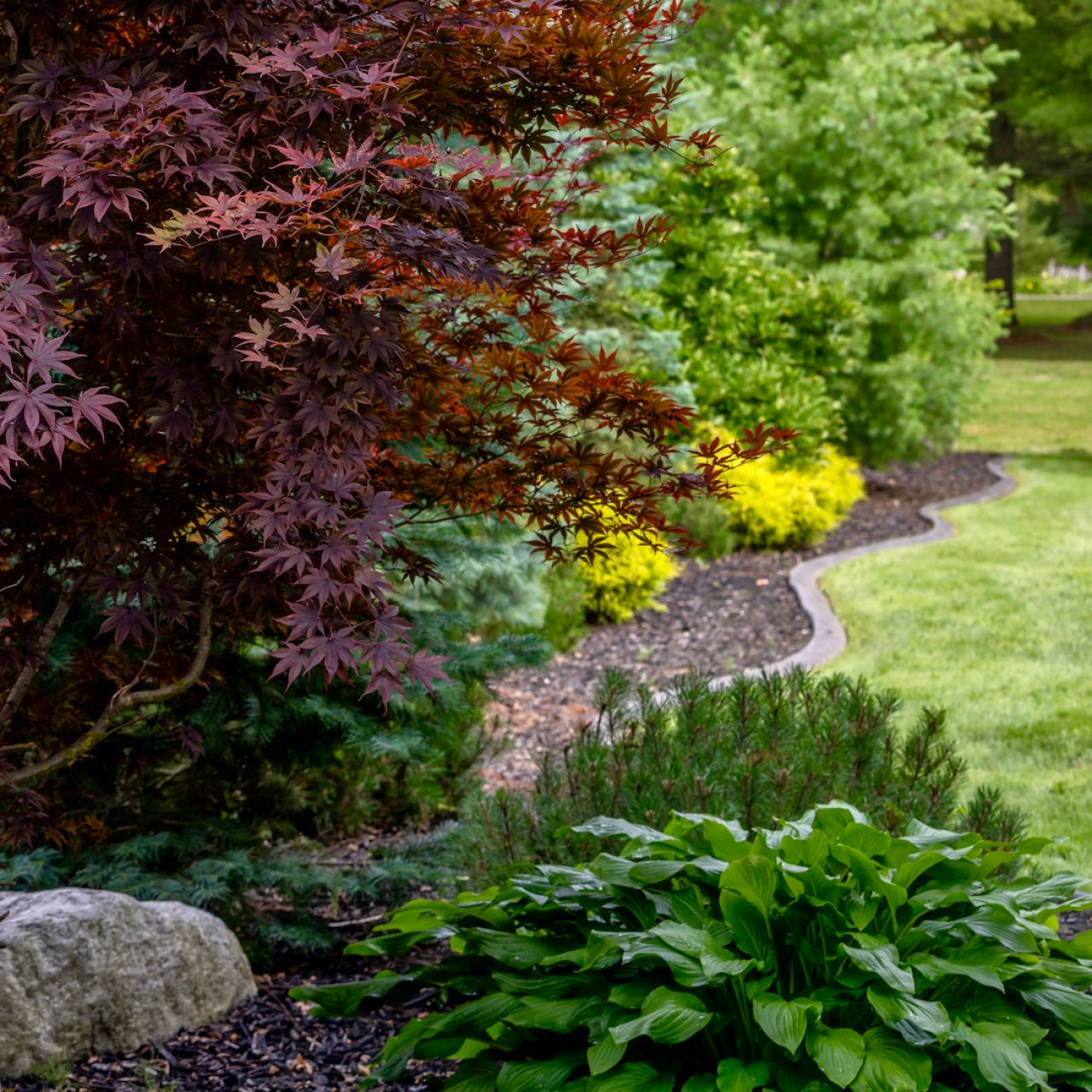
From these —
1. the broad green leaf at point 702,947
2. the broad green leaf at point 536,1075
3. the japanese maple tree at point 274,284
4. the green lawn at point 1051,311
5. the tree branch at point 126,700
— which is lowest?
the green lawn at point 1051,311

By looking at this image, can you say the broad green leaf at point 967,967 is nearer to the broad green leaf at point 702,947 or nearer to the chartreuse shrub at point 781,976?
the chartreuse shrub at point 781,976

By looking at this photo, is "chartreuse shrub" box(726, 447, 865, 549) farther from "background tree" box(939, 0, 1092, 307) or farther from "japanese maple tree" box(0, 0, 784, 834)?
"background tree" box(939, 0, 1092, 307)

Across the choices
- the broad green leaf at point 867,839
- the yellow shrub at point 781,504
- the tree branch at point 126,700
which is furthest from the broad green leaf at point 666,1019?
the yellow shrub at point 781,504

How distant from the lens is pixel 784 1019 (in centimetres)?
247

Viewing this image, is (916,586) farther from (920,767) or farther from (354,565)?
(354,565)

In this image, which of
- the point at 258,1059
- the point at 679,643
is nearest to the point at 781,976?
the point at 258,1059

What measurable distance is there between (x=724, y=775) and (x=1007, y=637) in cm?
528

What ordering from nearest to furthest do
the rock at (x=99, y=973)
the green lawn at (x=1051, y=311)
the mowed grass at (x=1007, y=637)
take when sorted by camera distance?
the rock at (x=99, y=973), the mowed grass at (x=1007, y=637), the green lawn at (x=1051, y=311)

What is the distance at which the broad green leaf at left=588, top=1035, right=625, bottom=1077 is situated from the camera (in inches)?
100

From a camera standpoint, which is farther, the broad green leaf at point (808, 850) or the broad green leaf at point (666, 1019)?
the broad green leaf at point (808, 850)

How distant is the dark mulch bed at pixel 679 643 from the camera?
6918 mm

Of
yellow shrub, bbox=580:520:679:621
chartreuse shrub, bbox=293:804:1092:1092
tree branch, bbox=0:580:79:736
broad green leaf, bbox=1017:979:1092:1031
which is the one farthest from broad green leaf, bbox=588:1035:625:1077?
yellow shrub, bbox=580:520:679:621

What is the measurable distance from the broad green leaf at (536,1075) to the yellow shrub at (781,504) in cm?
825

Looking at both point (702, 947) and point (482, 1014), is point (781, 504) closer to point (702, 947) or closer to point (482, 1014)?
point (482, 1014)
